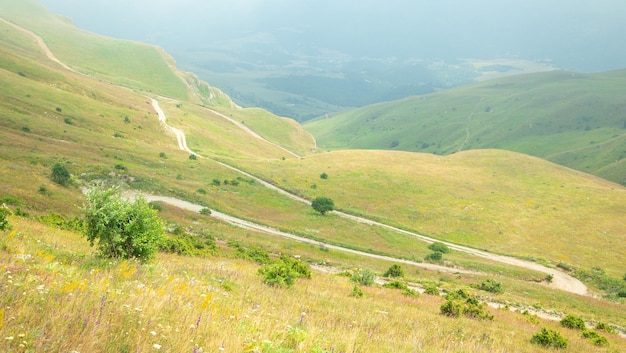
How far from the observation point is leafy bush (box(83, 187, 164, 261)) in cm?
1386

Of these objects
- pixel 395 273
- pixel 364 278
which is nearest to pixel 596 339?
pixel 364 278

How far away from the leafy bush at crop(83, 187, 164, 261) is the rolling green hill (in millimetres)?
792

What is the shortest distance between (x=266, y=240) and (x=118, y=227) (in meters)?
34.0

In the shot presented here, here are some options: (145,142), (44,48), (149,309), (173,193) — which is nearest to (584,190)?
(173,193)

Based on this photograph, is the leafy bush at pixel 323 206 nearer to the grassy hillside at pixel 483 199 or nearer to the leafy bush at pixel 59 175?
the grassy hillside at pixel 483 199

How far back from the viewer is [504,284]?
136 ft

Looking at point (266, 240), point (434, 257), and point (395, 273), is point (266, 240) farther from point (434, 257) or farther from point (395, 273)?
point (434, 257)

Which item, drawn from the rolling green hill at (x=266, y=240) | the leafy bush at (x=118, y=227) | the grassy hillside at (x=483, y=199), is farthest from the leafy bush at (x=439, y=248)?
the leafy bush at (x=118, y=227)

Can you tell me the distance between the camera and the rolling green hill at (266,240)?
5.77m

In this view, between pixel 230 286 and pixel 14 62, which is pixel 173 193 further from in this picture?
pixel 14 62

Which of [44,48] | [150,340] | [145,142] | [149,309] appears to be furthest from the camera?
[44,48]

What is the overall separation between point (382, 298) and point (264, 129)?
564 feet

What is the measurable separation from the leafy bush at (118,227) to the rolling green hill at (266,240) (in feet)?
2.60

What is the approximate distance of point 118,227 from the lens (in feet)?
46.5
